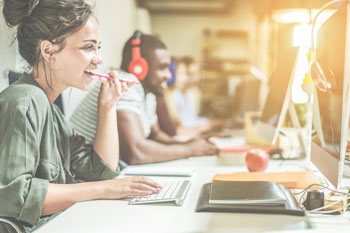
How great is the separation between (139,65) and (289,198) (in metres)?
1.11

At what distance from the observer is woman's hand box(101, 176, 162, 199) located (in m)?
0.93

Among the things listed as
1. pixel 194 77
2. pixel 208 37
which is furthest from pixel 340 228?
pixel 208 37

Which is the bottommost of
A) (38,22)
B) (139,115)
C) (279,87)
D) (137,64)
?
(139,115)

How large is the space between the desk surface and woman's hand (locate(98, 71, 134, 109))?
17.5 inches

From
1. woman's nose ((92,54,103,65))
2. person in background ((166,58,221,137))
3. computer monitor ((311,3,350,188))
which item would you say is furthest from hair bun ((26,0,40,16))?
person in background ((166,58,221,137))

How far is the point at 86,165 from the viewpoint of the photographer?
1.24 metres

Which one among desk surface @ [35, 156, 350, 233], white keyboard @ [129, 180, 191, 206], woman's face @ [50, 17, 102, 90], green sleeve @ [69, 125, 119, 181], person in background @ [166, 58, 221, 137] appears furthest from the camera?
person in background @ [166, 58, 221, 137]

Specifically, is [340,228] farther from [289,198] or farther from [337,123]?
[337,123]

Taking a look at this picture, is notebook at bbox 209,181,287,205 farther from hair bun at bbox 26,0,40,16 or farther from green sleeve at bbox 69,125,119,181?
hair bun at bbox 26,0,40,16

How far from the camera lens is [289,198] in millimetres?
851

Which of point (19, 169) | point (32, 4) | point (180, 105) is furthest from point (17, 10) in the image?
point (180, 105)

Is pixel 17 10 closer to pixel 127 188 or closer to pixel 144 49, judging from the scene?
pixel 127 188

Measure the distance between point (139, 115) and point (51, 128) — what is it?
26.1 inches

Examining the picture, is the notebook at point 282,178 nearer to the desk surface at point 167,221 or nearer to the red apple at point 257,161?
the red apple at point 257,161
